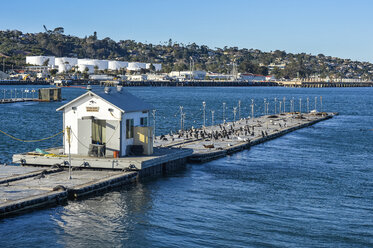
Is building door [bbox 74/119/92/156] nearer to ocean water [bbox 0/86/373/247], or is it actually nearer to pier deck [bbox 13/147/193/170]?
pier deck [bbox 13/147/193/170]

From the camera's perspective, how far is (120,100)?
3180cm

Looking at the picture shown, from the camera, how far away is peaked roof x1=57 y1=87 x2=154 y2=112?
3078cm

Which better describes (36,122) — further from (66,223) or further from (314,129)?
(66,223)

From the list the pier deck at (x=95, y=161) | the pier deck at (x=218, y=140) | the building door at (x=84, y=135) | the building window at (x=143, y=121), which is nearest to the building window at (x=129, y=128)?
the pier deck at (x=95, y=161)

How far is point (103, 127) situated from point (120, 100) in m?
1.94

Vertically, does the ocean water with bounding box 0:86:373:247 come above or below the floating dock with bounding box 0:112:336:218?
below

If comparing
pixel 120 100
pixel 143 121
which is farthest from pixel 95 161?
Result: pixel 143 121

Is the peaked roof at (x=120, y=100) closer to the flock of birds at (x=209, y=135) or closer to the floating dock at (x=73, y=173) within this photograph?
the floating dock at (x=73, y=173)

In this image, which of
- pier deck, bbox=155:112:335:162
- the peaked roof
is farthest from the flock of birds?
the peaked roof

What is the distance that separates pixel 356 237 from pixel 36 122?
57.0 metres

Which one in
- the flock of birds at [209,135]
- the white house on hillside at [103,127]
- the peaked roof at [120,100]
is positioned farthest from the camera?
the flock of birds at [209,135]

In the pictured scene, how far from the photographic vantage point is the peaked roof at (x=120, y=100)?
101ft

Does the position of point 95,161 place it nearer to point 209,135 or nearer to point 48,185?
point 48,185

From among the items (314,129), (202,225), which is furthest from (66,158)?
(314,129)
